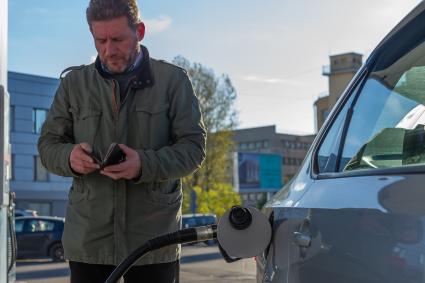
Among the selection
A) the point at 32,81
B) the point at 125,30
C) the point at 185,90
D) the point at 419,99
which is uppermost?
the point at 32,81

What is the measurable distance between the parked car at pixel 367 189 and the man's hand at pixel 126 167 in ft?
1.69

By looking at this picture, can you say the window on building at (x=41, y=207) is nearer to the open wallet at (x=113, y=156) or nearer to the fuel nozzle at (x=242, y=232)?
the open wallet at (x=113, y=156)

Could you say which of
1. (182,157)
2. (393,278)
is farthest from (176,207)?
(393,278)

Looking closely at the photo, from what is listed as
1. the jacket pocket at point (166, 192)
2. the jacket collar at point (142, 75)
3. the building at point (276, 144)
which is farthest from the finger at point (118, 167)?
the building at point (276, 144)

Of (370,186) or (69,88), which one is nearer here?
(370,186)

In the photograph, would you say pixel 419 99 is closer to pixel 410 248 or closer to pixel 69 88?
pixel 410 248

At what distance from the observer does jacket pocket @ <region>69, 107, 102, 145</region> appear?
2.57m

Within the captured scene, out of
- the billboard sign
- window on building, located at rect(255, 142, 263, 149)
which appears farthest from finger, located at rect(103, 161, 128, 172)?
window on building, located at rect(255, 142, 263, 149)

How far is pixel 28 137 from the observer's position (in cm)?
4038

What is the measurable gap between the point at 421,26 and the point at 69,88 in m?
1.48

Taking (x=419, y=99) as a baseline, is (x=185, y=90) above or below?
above

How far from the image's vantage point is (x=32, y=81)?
40062 mm

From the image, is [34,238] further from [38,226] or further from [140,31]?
[140,31]

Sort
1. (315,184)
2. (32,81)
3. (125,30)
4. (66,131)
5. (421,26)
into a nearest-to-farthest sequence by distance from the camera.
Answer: (421,26) → (315,184) → (125,30) → (66,131) → (32,81)
